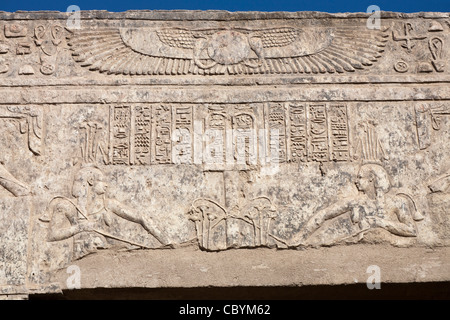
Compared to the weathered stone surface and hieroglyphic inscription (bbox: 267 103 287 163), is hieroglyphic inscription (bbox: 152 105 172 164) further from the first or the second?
hieroglyphic inscription (bbox: 267 103 287 163)

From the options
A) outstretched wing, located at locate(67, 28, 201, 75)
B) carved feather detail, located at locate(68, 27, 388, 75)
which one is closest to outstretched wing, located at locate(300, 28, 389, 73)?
carved feather detail, located at locate(68, 27, 388, 75)

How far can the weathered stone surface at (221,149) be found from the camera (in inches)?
206

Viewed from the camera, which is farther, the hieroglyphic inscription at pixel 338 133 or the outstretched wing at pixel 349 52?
the outstretched wing at pixel 349 52

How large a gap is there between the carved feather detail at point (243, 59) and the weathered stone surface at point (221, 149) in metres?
0.01

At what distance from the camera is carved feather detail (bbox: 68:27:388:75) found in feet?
18.8

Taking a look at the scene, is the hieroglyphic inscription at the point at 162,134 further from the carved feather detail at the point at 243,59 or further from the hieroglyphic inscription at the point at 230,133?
the carved feather detail at the point at 243,59

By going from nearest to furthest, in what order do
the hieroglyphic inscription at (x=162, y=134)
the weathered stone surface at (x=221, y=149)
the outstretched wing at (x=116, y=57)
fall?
the weathered stone surface at (x=221, y=149) → the hieroglyphic inscription at (x=162, y=134) → the outstretched wing at (x=116, y=57)

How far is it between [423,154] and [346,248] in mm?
992

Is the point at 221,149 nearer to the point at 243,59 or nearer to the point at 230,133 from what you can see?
the point at 230,133

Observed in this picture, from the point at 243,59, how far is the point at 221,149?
2.69ft

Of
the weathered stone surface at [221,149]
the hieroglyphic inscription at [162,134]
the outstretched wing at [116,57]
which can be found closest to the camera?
the weathered stone surface at [221,149]

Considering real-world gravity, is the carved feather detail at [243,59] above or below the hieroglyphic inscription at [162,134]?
above

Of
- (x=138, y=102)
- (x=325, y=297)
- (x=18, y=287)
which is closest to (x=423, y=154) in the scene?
(x=325, y=297)

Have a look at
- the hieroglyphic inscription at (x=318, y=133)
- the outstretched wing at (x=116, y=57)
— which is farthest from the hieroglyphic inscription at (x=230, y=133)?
the outstretched wing at (x=116, y=57)
